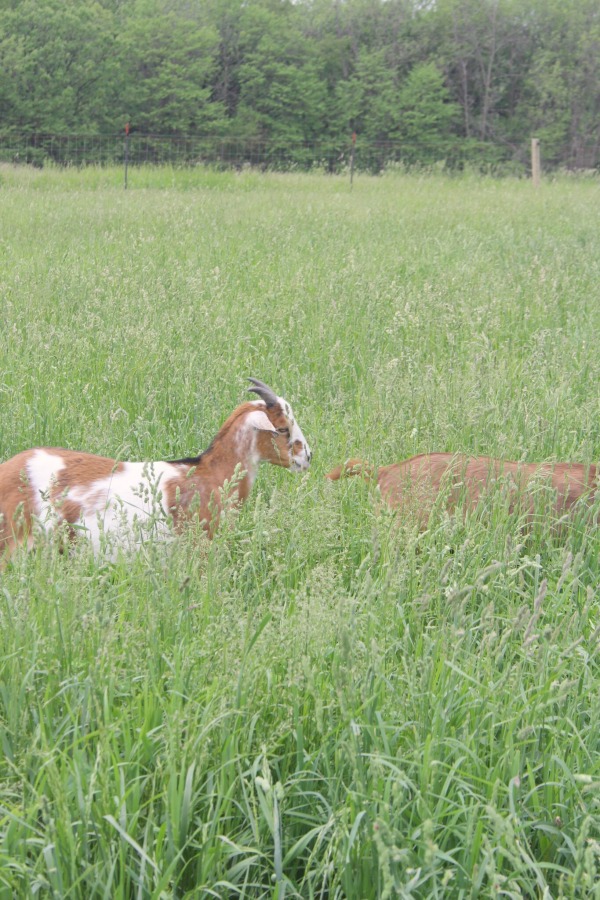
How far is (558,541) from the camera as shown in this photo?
387cm

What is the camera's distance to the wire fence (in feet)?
92.8

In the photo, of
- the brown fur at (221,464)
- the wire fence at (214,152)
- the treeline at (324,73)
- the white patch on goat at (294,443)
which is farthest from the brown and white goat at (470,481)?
the treeline at (324,73)

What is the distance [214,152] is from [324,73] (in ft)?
77.8

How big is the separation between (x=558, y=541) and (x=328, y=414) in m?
1.81

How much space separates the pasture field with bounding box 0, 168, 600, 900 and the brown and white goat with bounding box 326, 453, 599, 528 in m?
0.11

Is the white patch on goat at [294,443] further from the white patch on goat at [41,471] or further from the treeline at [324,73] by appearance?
the treeline at [324,73]

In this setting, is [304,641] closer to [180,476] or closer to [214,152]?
[180,476]

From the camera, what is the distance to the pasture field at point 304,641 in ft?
6.85

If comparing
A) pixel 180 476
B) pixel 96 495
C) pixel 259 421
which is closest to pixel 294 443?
pixel 259 421

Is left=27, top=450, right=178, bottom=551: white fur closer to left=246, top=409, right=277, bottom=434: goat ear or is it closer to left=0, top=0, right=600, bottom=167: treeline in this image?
left=246, top=409, right=277, bottom=434: goat ear

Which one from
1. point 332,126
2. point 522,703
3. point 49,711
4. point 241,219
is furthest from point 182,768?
point 332,126

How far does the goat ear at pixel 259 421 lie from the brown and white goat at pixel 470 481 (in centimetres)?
41

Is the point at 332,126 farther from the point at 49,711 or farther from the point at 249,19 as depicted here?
the point at 49,711

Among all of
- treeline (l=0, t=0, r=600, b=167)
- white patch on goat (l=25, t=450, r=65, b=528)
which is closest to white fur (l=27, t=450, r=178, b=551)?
white patch on goat (l=25, t=450, r=65, b=528)
